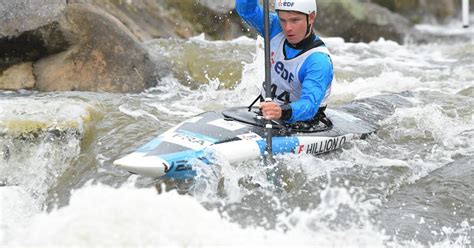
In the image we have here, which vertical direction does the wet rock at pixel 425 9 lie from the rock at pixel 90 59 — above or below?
below

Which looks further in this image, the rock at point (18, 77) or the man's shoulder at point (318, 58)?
the rock at point (18, 77)

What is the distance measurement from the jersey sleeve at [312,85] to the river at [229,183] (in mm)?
395

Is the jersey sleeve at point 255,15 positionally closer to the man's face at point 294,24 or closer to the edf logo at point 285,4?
the man's face at point 294,24

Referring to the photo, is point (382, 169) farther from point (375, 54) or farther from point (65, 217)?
point (375, 54)

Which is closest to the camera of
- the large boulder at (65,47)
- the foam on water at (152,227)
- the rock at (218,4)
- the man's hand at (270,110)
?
the foam on water at (152,227)

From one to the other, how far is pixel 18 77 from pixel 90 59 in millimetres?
968

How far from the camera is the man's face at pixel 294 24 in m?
5.82

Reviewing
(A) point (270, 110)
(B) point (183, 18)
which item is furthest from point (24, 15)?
(A) point (270, 110)

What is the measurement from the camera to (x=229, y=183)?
5277 millimetres

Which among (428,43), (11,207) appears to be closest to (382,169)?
(11,207)

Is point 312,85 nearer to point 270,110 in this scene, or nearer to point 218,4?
point 270,110

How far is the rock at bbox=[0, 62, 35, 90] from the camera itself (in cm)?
936

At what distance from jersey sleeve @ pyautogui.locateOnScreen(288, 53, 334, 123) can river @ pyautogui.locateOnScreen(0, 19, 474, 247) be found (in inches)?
15.5

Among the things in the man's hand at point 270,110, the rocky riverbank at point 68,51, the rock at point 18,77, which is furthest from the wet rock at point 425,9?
the man's hand at point 270,110
